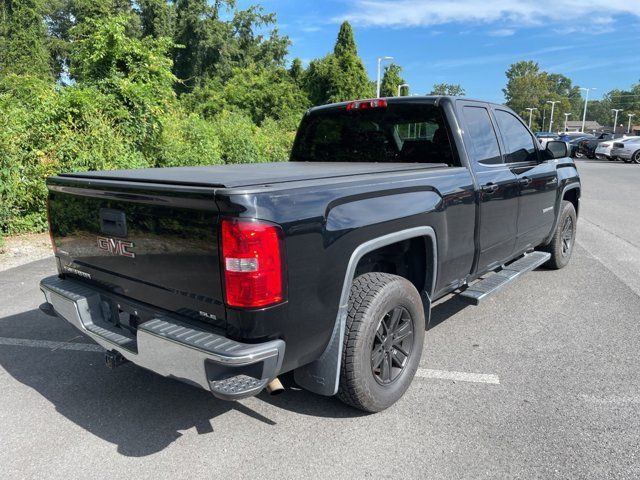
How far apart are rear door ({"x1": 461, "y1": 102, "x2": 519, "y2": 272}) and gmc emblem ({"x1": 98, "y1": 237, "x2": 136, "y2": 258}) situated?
2.54m

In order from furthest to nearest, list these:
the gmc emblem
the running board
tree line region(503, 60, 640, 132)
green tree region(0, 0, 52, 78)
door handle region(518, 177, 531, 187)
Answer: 1. tree line region(503, 60, 640, 132)
2. green tree region(0, 0, 52, 78)
3. door handle region(518, 177, 531, 187)
4. the running board
5. the gmc emblem

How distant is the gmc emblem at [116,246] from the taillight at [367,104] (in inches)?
95.9

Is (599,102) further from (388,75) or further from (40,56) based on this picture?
(40,56)

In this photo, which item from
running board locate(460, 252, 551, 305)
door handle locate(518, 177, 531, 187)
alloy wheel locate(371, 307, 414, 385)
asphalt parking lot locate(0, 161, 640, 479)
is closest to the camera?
asphalt parking lot locate(0, 161, 640, 479)

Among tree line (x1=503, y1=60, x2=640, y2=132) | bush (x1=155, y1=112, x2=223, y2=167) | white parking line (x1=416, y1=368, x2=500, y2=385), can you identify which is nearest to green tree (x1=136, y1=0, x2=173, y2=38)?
bush (x1=155, y1=112, x2=223, y2=167)

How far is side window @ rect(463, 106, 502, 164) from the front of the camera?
4.07 meters

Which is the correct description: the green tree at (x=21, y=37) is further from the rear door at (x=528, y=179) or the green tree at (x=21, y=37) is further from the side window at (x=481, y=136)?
the side window at (x=481, y=136)

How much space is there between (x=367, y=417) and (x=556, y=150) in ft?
12.5

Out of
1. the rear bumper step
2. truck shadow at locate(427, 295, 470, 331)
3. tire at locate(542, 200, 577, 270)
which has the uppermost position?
the rear bumper step

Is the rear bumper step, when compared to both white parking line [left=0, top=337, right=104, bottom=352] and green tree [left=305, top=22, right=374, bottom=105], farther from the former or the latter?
green tree [left=305, top=22, right=374, bottom=105]

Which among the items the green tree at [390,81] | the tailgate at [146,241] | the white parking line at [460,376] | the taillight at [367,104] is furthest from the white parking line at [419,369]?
the green tree at [390,81]

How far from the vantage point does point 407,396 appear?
333cm

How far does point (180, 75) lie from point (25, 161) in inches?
1304

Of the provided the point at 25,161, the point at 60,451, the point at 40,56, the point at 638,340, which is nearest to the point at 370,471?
the point at 60,451
